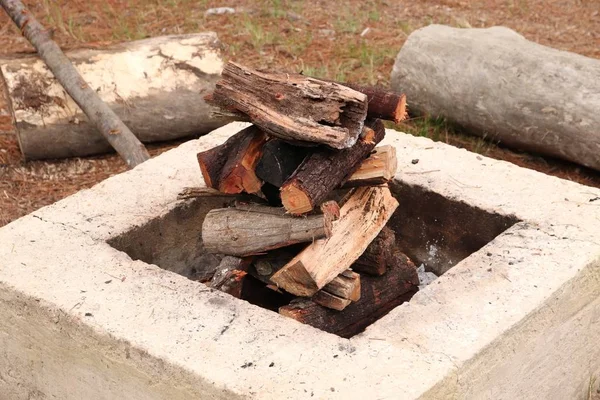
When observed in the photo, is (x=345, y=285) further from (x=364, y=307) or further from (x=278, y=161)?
(x=278, y=161)

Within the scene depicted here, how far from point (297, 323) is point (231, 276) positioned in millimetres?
467

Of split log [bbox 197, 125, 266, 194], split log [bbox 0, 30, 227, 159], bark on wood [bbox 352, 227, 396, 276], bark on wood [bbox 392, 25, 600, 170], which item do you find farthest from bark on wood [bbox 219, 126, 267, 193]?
bark on wood [bbox 392, 25, 600, 170]

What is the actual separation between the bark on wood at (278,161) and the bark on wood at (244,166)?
4cm

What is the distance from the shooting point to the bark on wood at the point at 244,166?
348 centimetres

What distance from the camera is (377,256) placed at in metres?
3.64

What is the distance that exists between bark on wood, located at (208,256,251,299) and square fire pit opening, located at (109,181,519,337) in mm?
167

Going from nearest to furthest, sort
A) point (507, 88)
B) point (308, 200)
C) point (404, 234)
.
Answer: point (308, 200) → point (404, 234) → point (507, 88)

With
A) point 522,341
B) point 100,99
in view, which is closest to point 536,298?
point 522,341

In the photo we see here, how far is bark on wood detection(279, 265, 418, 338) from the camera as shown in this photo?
11.3 ft

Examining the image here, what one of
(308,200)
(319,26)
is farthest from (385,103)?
(319,26)

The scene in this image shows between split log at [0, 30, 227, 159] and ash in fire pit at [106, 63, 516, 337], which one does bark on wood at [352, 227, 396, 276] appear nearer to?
ash in fire pit at [106, 63, 516, 337]

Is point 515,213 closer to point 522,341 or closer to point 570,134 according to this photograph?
point 522,341

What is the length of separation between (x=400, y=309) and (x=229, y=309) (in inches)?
22.3

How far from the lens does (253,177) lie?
3508 mm
